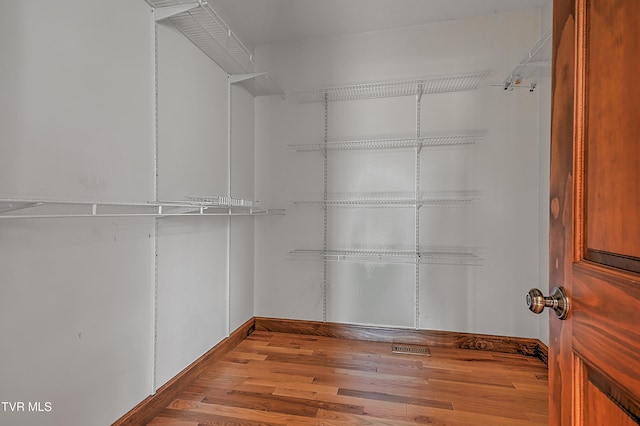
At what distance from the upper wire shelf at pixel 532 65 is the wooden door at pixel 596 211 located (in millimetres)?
1300

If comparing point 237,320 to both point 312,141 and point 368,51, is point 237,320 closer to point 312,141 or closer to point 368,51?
point 312,141

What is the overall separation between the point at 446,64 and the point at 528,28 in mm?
583

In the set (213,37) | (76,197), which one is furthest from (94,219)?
(213,37)

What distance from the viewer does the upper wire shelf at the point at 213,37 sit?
5.11 ft

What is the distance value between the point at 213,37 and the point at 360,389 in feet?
7.24

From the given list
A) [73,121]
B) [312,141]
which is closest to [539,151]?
[312,141]

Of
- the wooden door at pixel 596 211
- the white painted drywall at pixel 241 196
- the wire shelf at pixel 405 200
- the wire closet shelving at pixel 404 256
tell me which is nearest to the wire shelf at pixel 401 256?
the wire closet shelving at pixel 404 256

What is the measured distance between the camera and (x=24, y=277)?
1.03m

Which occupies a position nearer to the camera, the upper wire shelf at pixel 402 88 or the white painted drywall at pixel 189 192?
the white painted drywall at pixel 189 192

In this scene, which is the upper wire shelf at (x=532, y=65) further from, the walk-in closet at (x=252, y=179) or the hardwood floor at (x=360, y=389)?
the hardwood floor at (x=360, y=389)

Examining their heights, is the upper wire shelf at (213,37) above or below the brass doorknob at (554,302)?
above

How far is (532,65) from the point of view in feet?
6.62

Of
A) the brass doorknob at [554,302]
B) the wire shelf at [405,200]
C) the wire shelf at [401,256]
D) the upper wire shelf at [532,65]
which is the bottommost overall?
the wire shelf at [401,256]

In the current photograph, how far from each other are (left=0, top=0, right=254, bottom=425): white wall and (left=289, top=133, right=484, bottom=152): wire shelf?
989mm
